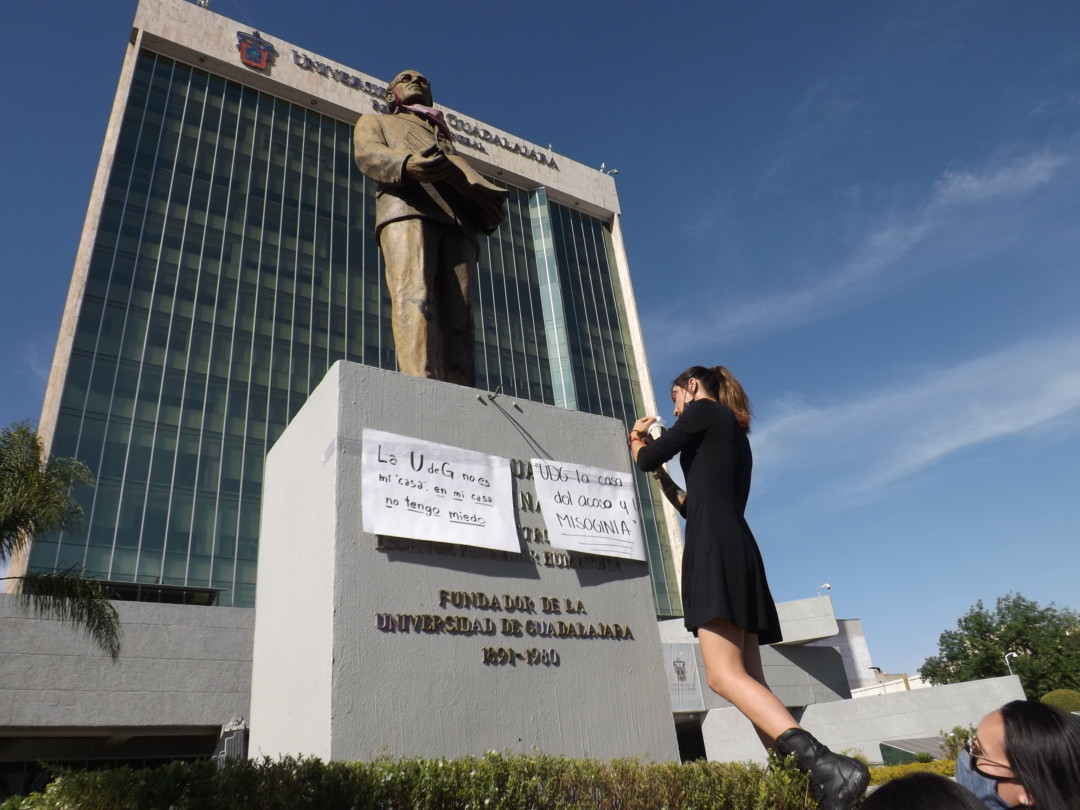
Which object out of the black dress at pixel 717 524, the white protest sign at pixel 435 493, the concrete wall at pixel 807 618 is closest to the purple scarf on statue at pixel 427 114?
the white protest sign at pixel 435 493

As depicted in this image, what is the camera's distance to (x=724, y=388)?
4.01 meters

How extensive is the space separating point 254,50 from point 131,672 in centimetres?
3958

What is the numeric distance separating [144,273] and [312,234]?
9720 mm

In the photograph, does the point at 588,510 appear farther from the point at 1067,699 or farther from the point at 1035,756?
the point at 1067,699

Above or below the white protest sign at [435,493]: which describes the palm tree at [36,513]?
above

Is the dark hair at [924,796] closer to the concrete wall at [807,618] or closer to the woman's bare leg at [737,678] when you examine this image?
the woman's bare leg at [737,678]

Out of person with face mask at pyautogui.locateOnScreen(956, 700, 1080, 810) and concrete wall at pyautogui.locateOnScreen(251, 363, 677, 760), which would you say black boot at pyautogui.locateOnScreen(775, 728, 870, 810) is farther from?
concrete wall at pyautogui.locateOnScreen(251, 363, 677, 760)

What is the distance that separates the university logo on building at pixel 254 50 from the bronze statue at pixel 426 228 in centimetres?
4728

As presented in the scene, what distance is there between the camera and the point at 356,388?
4461 mm

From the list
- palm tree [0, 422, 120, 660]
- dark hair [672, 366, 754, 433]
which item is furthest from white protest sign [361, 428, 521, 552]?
palm tree [0, 422, 120, 660]

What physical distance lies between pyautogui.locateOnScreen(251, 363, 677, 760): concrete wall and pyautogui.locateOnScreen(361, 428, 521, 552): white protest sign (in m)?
0.07

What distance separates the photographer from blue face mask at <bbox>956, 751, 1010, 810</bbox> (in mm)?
2256

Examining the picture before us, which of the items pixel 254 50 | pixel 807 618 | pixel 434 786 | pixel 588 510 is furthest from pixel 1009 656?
pixel 254 50

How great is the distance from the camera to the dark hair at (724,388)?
3969mm
